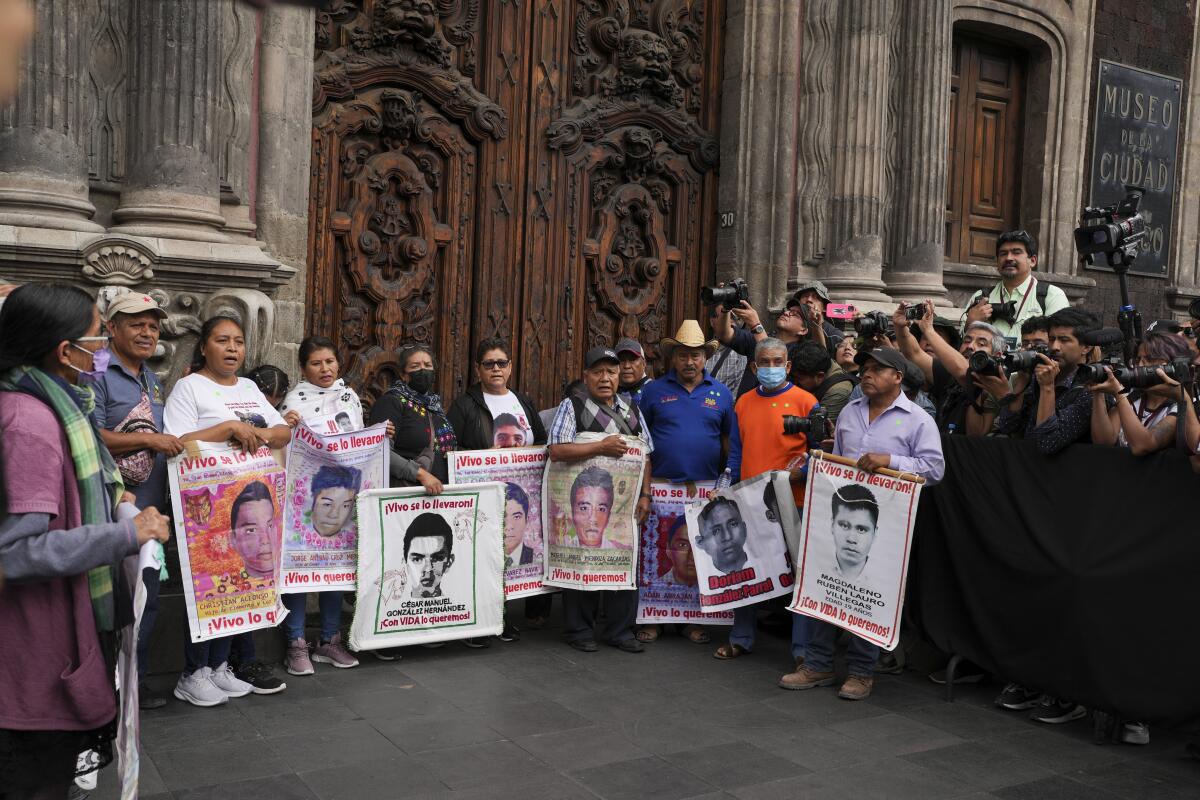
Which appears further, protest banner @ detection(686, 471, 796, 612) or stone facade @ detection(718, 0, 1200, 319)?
stone facade @ detection(718, 0, 1200, 319)

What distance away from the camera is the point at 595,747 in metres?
5.24

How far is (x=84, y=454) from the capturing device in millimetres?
3455

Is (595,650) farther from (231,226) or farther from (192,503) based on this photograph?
(231,226)

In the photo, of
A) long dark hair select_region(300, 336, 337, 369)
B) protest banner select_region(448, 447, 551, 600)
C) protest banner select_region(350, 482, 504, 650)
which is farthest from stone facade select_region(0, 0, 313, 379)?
protest banner select_region(448, 447, 551, 600)

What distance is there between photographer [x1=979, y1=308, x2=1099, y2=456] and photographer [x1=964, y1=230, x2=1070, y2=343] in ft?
4.22

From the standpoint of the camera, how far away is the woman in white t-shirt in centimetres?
563

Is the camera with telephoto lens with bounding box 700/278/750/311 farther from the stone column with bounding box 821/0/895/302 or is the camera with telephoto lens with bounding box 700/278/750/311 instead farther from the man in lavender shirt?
the stone column with bounding box 821/0/895/302

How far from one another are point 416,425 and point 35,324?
3462mm

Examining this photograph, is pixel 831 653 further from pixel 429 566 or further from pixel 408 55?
pixel 408 55

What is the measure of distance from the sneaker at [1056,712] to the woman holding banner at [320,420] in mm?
3695

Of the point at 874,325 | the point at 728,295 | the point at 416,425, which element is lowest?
the point at 416,425

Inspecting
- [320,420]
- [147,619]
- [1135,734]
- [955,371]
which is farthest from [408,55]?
[1135,734]

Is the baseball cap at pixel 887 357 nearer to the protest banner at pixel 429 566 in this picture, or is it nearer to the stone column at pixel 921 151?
the protest banner at pixel 429 566

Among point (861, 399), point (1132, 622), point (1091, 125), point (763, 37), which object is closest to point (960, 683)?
point (1132, 622)
